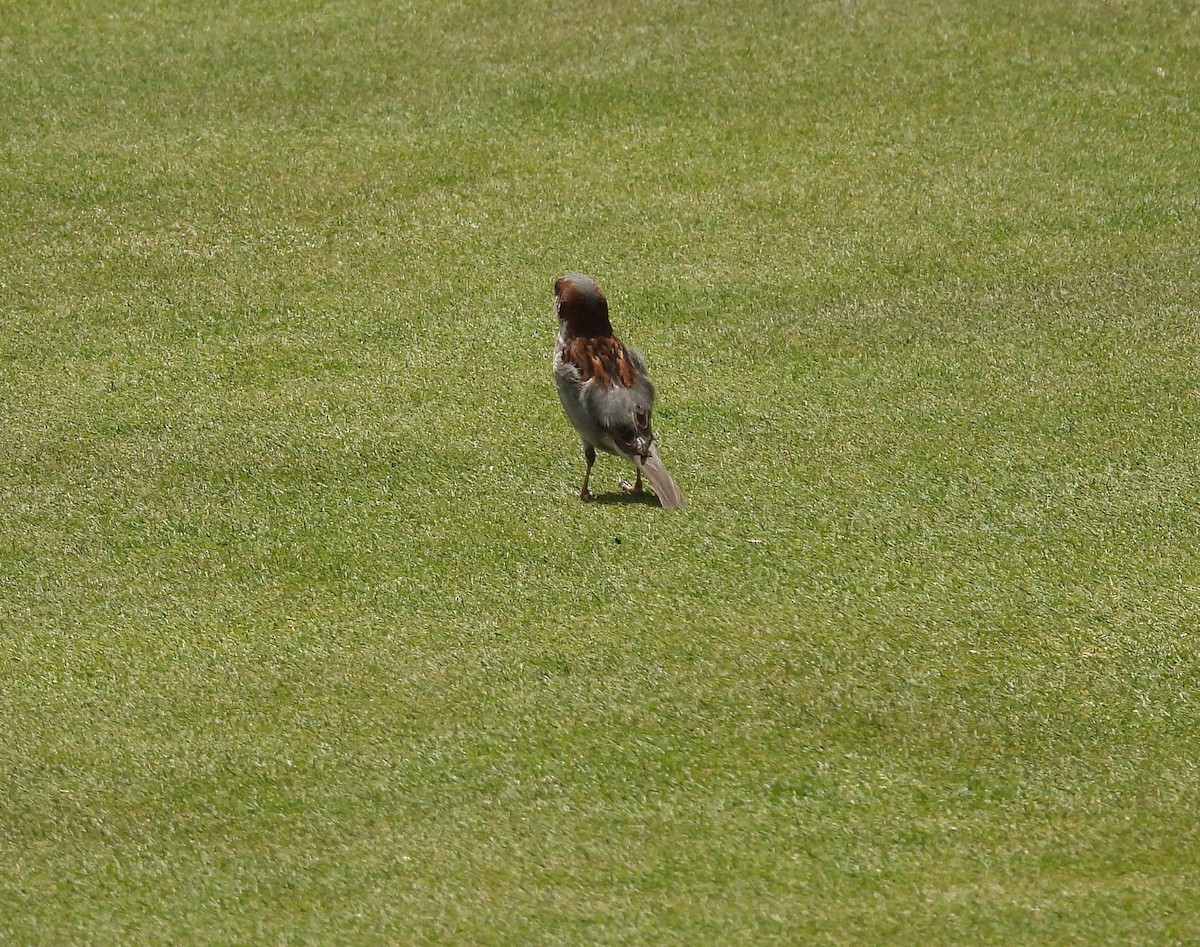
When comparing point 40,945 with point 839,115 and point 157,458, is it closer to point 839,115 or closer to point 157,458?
point 157,458

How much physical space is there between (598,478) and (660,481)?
0.67m

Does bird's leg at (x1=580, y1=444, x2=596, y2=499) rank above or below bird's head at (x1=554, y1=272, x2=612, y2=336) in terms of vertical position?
below

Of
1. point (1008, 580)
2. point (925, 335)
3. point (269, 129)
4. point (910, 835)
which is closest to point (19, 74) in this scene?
point (269, 129)

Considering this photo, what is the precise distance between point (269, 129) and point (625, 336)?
4684mm

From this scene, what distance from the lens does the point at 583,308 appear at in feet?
27.7

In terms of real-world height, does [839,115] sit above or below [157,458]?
above

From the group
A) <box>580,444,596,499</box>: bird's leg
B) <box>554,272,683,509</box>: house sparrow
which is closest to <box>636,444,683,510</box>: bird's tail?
<box>554,272,683,509</box>: house sparrow

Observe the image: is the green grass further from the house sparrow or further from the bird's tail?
the house sparrow

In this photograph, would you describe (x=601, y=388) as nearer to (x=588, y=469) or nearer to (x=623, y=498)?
(x=588, y=469)

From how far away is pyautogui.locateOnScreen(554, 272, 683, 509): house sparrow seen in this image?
7973 millimetres

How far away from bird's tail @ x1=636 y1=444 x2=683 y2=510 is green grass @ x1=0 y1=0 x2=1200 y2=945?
160 millimetres

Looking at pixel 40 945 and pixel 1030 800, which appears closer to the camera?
pixel 40 945

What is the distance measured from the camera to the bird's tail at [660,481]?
7.93 metres

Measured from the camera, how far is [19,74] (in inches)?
557
